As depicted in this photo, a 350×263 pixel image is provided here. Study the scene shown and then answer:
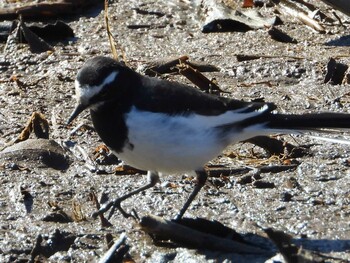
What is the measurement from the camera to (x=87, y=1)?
30.1 ft

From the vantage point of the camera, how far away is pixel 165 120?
5.28 meters

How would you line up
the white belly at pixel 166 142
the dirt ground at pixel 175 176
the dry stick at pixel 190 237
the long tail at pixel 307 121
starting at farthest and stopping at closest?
the long tail at pixel 307 121 < the dirt ground at pixel 175 176 < the white belly at pixel 166 142 < the dry stick at pixel 190 237

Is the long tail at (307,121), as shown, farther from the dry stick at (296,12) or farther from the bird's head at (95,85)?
the dry stick at (296,12)

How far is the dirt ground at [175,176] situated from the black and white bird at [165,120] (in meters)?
0.28

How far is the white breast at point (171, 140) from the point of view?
5.23m

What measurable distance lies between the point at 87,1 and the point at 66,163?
Result: 3.10 metres

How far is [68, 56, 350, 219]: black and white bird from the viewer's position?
526 centimetres

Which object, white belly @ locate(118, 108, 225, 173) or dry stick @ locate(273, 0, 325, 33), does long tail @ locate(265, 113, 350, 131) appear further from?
dry stick @ locate(273, 0, 325, 33)

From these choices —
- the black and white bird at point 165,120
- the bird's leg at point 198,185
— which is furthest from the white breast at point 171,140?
the bird's leg at point 198,185

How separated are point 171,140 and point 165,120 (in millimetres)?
111

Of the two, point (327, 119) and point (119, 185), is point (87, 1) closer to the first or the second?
point (119, 185)

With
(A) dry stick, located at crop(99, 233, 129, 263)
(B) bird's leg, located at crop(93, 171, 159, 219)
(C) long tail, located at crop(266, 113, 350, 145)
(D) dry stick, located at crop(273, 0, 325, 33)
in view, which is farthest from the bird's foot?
(D) dry stick, located at crop(273, 0, 325, 33)

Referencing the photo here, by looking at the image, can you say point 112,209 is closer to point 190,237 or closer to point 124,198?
point 124,198

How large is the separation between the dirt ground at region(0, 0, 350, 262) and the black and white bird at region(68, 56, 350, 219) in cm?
28
